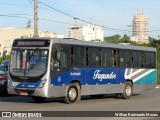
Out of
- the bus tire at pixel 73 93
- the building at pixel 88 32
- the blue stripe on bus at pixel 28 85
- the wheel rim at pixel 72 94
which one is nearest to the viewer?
the blue stripe on bus at pixel 28 85

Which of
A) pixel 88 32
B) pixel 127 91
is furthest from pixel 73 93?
pixel 88 32

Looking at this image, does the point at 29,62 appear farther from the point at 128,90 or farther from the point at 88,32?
the point at 88,32

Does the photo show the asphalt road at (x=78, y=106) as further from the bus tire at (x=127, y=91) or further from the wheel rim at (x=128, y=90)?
Answer: the wheel rim at (x=128, y=90)

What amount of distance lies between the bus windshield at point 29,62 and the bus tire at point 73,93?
175 cm

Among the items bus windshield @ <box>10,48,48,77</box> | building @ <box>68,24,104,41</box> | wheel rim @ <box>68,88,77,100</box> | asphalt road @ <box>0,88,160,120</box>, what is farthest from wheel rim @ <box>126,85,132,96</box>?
building @ <box>68,24,104,41</box>

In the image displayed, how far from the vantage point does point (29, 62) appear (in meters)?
19.2

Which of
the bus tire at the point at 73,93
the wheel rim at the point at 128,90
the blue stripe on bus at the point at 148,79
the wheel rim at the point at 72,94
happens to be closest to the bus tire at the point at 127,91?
the wheel rim at the point at 128,90

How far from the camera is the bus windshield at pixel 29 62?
62.2 feet

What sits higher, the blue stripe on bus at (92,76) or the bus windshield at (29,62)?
the bus windshield at (29,62)

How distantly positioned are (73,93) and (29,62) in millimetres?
A: 2441

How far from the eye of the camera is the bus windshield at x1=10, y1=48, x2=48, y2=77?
62.2ft

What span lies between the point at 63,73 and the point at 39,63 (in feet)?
3.87

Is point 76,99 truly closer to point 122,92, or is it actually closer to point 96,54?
point 96,54

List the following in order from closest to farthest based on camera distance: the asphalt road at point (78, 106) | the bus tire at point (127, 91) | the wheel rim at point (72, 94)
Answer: the asphalt road at point (78, 106), the wheel rim at point (72, 94), the bus tire at point (127, 91)
